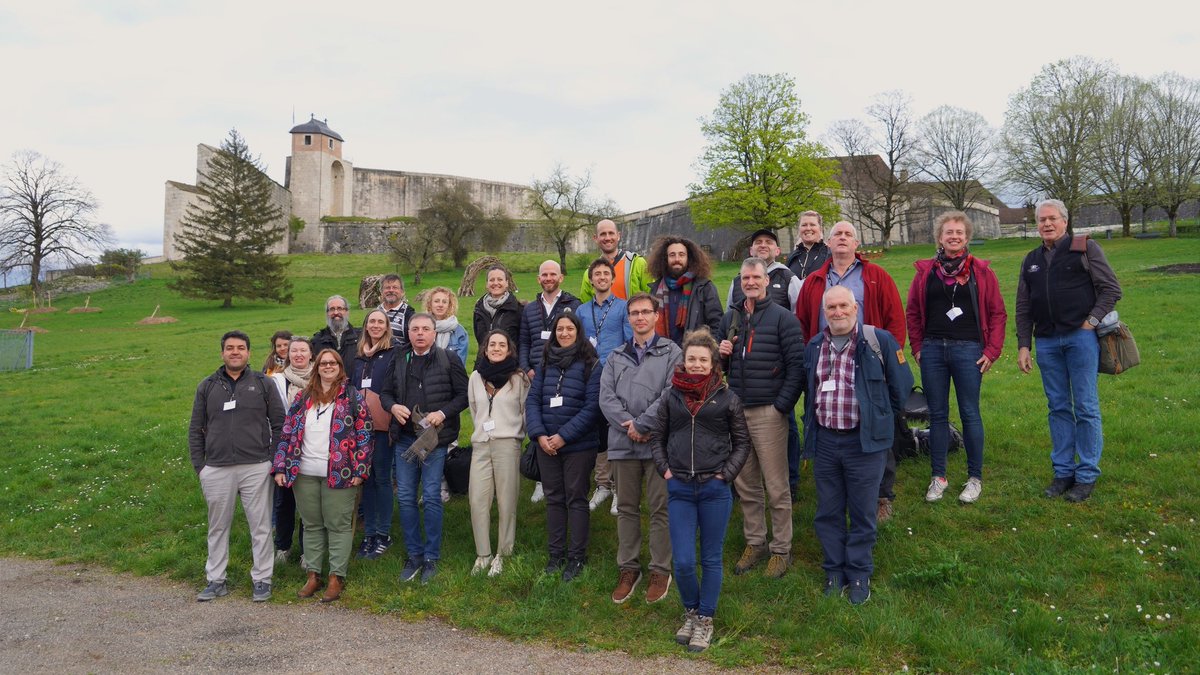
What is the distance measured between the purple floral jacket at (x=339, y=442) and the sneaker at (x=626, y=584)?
213 cm

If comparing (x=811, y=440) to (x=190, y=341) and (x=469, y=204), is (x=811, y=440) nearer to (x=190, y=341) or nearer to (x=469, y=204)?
(x=190, y=341)

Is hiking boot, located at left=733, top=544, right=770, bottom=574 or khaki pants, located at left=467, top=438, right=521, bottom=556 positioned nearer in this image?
hiking boot, located at left=733, top=544, right=770, bottom=574

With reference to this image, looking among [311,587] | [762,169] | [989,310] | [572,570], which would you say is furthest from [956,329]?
[762,169]

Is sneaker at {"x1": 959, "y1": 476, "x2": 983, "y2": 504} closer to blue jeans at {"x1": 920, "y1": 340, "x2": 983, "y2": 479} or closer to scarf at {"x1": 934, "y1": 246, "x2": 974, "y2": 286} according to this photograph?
blue jeans at {"x1": 920, "y1": 340, "x2": 983, "y2": 479}

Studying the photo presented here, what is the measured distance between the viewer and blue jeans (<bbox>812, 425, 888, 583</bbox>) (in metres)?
4.55

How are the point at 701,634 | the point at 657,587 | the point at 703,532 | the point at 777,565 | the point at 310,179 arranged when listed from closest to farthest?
the point at 701,634, the point at 703,532, the point at 657,587, the point at 777,565, the point at 310,179

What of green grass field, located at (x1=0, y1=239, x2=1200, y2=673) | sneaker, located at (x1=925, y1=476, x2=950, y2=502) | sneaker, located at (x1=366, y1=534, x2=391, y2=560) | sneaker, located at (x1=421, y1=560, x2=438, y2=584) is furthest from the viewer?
sneaker, located at (x1=366, y1=534, x2=391, y2=560)

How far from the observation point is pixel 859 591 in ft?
14.9

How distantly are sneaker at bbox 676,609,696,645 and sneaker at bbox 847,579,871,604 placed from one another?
1022 mm

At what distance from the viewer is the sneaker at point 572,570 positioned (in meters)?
5.16

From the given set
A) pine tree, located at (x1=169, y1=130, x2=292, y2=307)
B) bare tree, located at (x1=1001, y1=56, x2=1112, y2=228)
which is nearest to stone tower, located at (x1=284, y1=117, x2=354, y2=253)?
pine tree, located at (x1=169, y1=130, x2=292, y2=307)

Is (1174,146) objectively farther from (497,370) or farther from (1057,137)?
(497,370)

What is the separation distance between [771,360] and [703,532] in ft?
4.24

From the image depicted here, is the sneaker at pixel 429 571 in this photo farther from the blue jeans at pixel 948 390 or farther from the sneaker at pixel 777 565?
the blue jeans at pixel 948 390
